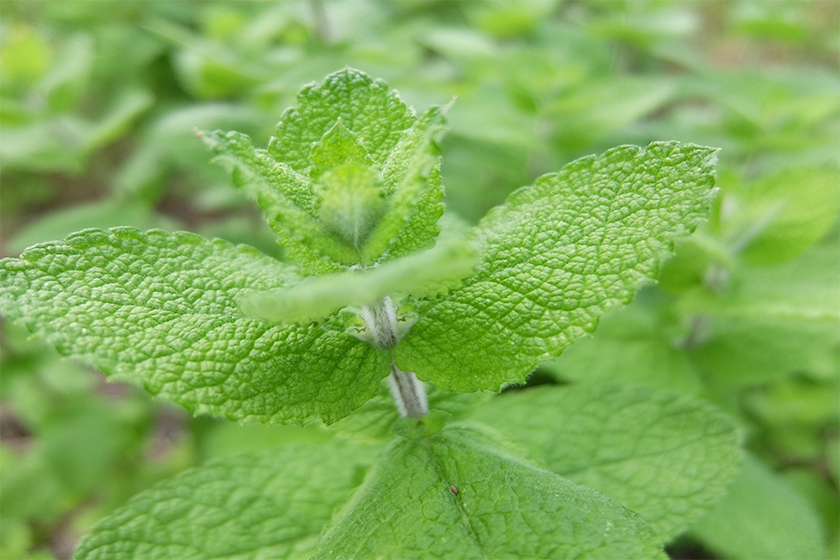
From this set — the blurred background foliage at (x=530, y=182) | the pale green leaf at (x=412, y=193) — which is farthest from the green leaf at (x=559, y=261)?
Answer: the blurred background foliage at (x=530, y=182)

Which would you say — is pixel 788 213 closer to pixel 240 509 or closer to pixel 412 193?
pixel 412 193

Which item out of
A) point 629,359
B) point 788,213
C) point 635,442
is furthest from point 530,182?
point 635,442

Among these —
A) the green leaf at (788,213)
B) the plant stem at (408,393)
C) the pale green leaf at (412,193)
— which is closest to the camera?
the pale green leaf at (412,193)

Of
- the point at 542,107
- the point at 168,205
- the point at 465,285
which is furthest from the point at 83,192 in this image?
the point at 465,285

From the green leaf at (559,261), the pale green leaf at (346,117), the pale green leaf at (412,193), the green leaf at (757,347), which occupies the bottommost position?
the green leaf at (757,347)

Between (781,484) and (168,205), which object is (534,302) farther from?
(168,205)

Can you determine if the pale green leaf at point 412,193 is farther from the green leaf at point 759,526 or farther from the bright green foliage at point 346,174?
the green leaf at point 759,526
